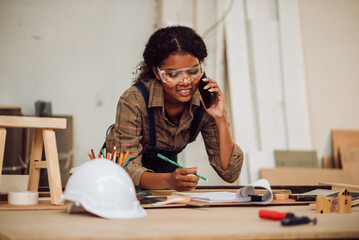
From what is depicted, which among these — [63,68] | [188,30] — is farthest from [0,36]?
[188,30]

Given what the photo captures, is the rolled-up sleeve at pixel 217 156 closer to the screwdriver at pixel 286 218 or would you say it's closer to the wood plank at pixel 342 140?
the screwdriver at pixel 286 218

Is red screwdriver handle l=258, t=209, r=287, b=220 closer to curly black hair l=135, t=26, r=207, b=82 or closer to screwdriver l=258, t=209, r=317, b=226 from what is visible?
screwdriver l=258, t=209, r=317, b=226

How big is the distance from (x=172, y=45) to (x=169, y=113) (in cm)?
37

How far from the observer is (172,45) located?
2111mm

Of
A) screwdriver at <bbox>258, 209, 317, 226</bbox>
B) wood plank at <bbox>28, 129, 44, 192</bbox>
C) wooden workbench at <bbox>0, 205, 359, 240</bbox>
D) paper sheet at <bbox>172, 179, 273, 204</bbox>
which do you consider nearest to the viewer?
wooden workbench at <bbox>0, 205, 359, 240</bbox>

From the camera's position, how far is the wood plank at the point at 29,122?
172cm

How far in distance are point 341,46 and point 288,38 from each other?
2.20 feet

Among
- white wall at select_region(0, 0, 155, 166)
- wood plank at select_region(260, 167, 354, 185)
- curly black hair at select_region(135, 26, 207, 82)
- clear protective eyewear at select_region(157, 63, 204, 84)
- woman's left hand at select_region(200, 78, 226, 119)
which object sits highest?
white wall at select_region(0, 0, 155, 166)

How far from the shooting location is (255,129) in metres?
4.43

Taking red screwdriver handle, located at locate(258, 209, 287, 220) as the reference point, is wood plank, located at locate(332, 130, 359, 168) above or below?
above

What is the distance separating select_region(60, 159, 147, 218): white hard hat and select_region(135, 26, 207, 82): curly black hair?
94cm

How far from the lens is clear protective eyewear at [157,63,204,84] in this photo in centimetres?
207

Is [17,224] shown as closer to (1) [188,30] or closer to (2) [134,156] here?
(2) [134,156]

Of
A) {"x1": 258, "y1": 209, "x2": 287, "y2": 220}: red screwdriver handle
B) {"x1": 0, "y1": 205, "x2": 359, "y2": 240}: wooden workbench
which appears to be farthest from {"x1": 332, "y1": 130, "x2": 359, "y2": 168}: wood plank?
{"x1": 258, "y1": 209, "x2": 287, "y2": 220}: red screwdriver handle
